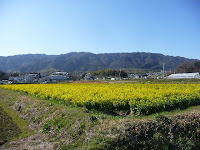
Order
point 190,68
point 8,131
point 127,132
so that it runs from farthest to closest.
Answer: point 190,68 → point 8,131 → point 127,132

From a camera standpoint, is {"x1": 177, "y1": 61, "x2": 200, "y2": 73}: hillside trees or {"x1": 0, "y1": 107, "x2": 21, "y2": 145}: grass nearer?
{"x1": 0, "y1": 107, "x2": 21, "y2": 145}: grass

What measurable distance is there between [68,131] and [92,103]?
3272mm

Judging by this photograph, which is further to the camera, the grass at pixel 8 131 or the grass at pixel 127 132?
the grass at pixel 8 131

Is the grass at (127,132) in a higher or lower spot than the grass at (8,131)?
higher

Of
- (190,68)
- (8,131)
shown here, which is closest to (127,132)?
(8,131)

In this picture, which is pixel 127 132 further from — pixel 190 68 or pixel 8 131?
pixel 190 68

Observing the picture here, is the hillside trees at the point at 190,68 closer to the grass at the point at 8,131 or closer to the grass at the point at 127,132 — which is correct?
the grass at the point at 127,132

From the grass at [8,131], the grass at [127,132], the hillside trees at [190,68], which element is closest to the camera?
the grass at [127,132]

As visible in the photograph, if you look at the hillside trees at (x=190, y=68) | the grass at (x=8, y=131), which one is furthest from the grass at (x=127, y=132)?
the hillside trees at (x=190, y=68)

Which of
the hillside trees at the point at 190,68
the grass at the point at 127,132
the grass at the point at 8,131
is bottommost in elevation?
the grass at the point at 8,131

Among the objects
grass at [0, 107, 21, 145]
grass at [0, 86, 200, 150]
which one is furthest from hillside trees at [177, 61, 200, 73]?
grass at [0, 107, 21, 145]

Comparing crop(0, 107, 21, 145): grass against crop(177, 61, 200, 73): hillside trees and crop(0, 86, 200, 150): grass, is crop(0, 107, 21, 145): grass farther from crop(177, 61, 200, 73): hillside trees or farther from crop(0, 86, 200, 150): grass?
crop(177, 61, 200, 73): hillside trees

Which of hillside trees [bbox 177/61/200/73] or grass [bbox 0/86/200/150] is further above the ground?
hillside trees [bbox 177/61/200/73]

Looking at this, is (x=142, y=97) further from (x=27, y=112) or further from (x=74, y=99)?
(x=27, y=112)
